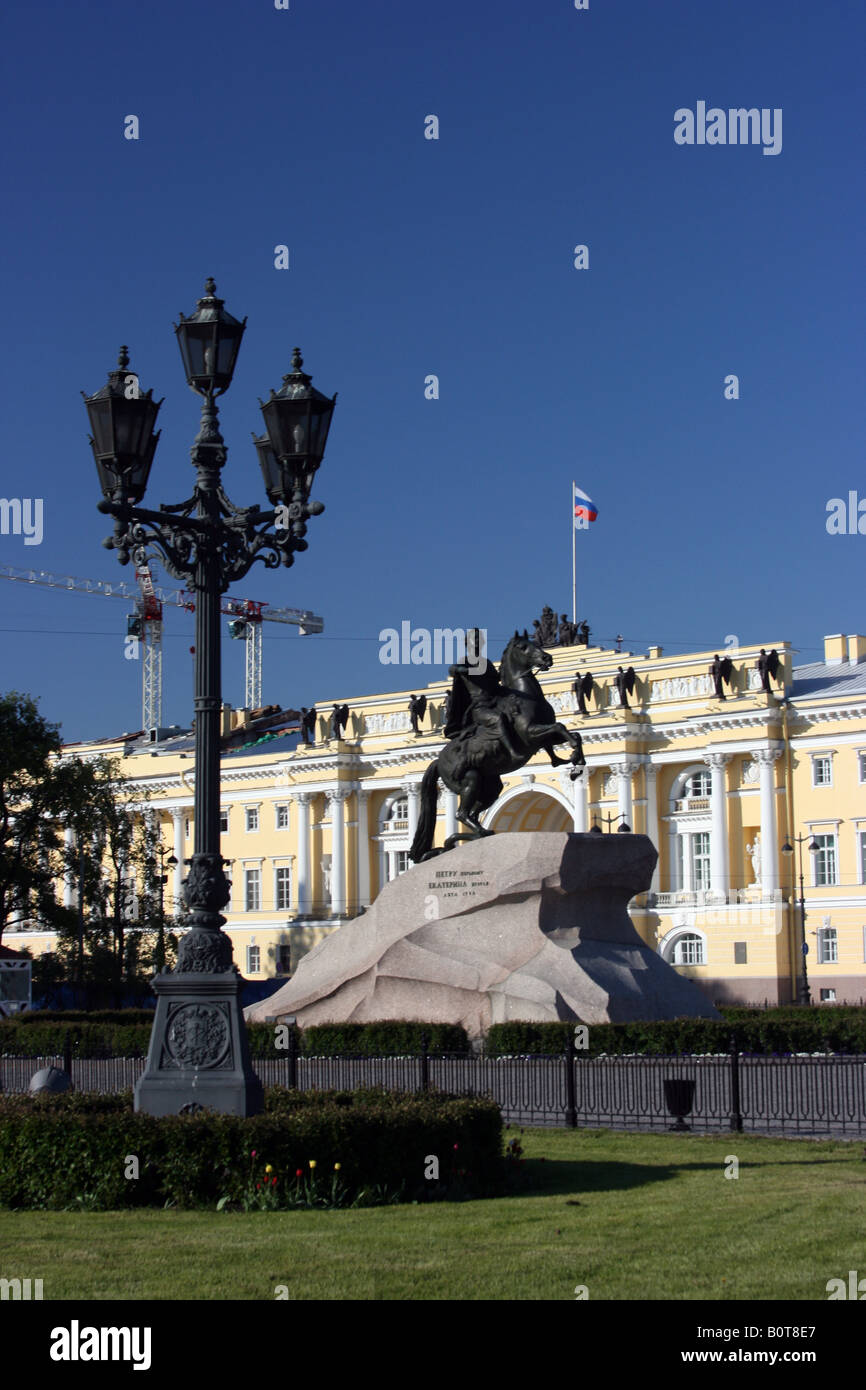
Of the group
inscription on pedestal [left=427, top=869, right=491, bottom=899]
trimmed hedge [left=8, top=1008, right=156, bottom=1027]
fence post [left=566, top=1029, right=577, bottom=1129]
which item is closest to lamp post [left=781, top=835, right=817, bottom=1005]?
trimmed hedge [left=8, top=1008, right=156, bottom=1027]

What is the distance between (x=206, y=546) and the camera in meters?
12.9

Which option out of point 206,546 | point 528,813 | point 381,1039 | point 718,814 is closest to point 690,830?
point 718,814

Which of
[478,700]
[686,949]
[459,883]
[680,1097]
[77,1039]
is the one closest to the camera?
[680,1097]

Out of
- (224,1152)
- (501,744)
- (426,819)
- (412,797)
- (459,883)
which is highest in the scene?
(412,797)

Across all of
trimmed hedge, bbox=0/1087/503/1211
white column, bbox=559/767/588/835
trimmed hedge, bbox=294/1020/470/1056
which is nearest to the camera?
trimmed hedge, bbox=0/1087/503/1211

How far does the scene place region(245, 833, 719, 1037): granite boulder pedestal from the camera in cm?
2409

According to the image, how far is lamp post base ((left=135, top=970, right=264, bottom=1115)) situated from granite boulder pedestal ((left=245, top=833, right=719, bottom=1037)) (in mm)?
11723

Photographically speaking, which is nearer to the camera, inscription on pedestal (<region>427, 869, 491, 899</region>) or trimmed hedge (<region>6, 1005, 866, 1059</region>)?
trimmed hedge (<region>6, 1005, 866, 1059</region>)

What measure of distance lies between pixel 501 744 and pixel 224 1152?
49.3 ft

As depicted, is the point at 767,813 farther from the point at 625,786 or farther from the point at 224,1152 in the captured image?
the point at 224,1152

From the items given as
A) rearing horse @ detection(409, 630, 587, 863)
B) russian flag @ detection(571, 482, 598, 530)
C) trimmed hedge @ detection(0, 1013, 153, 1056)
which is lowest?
trimmed hedge @ detection(0, 1013, 153, 1056)

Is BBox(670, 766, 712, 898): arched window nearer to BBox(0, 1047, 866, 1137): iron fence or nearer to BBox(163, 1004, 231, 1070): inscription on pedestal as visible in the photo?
BBox(0, 1047, 866, 1137): iron fence
